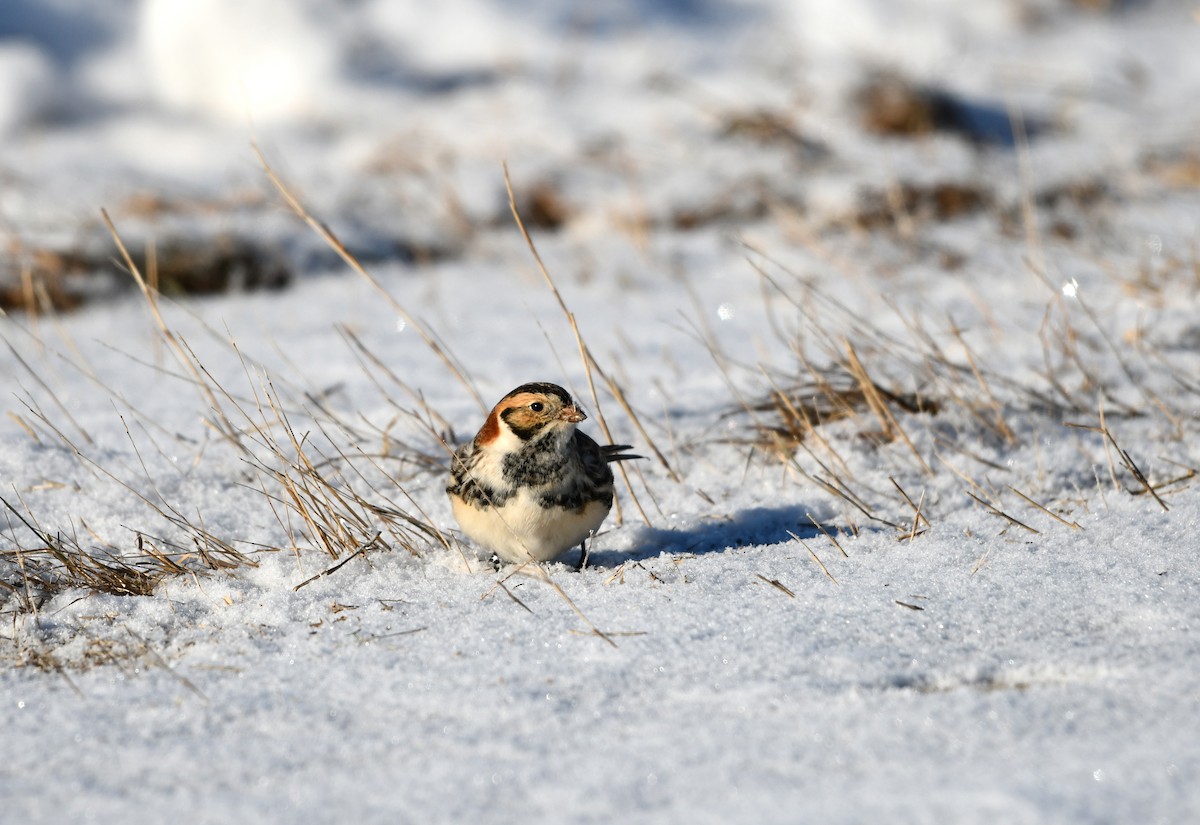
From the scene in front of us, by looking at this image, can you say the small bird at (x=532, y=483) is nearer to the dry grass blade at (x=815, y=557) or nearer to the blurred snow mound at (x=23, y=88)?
the dry grass blade at (x=815, y=557)

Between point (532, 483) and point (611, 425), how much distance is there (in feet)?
4.04

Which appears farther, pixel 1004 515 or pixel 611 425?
pixel 611 425

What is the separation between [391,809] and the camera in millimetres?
1952

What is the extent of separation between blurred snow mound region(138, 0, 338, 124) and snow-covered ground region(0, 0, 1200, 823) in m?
0.04

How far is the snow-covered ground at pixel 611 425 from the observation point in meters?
2.10

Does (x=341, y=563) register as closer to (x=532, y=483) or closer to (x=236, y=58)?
(x=532, y=483)

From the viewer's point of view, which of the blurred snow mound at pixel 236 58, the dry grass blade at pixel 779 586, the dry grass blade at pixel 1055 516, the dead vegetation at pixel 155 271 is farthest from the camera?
the blurred snow mound at pixel 236 58

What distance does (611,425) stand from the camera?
413 centimetres

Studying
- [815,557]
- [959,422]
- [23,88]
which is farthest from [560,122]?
[815,557]

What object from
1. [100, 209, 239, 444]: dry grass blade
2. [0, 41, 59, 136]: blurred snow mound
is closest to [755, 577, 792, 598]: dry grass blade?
[100, 209, 239, 444]: dry grass blade

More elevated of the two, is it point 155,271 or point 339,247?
point 339,247

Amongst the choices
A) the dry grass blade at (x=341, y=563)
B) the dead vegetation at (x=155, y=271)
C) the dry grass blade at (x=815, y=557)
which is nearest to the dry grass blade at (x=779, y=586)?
the dry grass blade at (x=815, y=557)

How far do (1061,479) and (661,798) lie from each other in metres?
2.10

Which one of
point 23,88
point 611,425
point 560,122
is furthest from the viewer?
point 23,88
